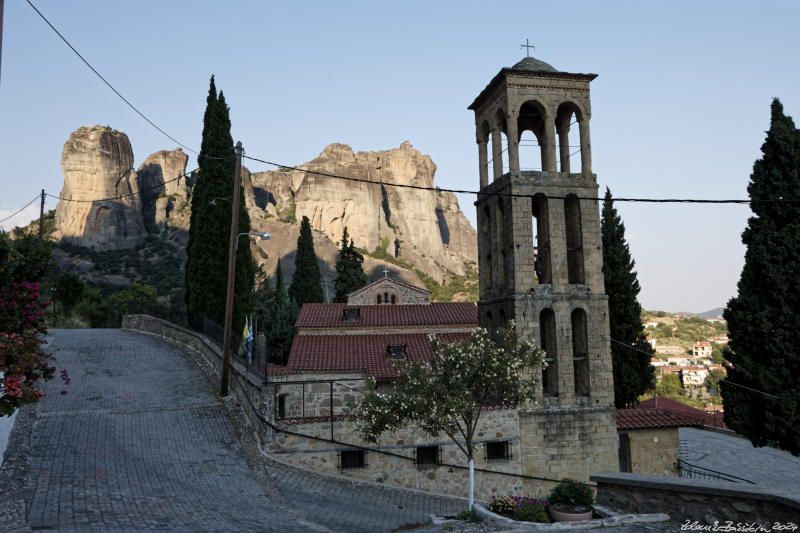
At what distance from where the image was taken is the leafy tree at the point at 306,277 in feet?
184

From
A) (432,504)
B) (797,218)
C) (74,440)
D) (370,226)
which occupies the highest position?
(370,226)

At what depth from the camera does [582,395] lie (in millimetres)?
21859

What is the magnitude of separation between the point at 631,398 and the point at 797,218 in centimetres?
1422

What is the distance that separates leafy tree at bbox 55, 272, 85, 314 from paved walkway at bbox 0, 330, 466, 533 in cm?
3571

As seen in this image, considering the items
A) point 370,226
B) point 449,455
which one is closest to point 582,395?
point 449,455

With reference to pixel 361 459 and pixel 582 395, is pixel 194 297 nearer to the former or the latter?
Result: pixel 361 459

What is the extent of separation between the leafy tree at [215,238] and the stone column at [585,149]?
18771 millimetres

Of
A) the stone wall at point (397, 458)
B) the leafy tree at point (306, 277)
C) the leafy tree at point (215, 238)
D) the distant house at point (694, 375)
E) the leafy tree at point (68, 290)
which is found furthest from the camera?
the distant house at point (694, 375)

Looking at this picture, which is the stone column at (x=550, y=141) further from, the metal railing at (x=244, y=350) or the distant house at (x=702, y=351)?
the distant house at (x=702, y=351)

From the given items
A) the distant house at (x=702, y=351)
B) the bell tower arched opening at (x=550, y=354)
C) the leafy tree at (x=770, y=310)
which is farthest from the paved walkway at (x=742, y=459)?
the distant house at (x=702, y=351)

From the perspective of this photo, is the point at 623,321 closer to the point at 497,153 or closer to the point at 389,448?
the point at 497,153

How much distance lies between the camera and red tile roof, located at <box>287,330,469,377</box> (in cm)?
2712

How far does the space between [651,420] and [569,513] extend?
1464 centimetres

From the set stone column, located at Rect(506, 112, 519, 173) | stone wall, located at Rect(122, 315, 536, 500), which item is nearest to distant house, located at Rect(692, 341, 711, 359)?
stone column, located at Rect(506, 112, 519, 173)
